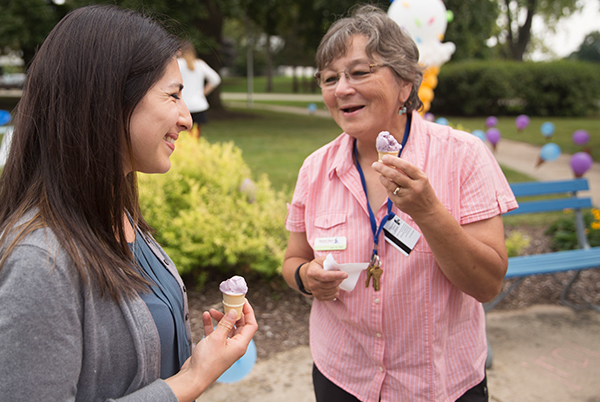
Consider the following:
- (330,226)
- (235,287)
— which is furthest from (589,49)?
(235,287)

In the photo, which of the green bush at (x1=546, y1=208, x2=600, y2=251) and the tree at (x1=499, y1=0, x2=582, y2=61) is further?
the tree at (x1=499, y1=0, x2=582, y2=61)

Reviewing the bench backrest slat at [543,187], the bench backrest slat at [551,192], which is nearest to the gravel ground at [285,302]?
the bench backrest slat at [551,192]

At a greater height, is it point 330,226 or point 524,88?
point 330,226

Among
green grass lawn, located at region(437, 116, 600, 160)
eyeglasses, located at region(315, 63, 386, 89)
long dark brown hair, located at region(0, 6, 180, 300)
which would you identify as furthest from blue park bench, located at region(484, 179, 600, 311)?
green grass lawn, located at region(437, 116, 600, 160)

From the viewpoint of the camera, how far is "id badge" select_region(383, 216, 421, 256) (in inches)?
66.3

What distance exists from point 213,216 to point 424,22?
11.1 feet

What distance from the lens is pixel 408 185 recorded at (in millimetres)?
1459

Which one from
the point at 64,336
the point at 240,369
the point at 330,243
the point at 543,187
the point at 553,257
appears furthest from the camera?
the point at 543,187

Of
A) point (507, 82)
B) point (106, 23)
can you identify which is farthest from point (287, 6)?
point (106, 23)

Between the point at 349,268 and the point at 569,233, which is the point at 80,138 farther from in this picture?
the point at 569,233

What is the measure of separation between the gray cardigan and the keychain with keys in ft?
2.66

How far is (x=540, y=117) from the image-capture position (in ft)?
65.1

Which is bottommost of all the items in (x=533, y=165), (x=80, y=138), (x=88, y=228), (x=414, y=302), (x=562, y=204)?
(x=533, y=165)

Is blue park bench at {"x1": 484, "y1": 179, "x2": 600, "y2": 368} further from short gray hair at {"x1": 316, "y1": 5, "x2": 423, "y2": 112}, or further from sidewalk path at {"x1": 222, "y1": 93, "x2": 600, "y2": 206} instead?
sidewalk path at {"x1": 222, "y1": 93, "x2": 600, "y2": 206}
